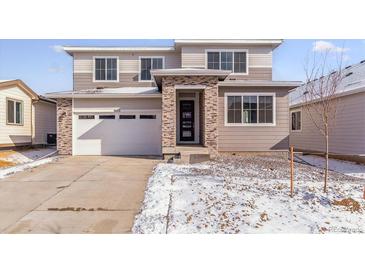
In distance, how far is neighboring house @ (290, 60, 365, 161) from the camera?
13.0m

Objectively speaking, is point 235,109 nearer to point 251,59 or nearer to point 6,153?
point 251,59

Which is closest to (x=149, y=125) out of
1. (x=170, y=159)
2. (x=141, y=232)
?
(x=170, y=159)

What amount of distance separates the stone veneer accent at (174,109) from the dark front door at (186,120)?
2.62 metres

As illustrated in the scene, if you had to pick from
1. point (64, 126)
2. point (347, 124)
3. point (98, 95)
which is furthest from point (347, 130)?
point (64, 126)

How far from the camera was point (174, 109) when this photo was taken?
41.7 ft

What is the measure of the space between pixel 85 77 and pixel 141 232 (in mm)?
15112

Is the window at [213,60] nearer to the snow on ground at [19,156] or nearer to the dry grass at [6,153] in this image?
the snow on ground at [19,156]

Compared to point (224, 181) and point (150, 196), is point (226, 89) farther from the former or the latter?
point (150, 196)

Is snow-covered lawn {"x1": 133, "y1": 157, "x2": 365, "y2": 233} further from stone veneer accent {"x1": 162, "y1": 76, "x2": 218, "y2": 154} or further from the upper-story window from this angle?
the upper-story window

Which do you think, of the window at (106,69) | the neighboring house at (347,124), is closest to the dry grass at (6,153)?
the window at (106,69)

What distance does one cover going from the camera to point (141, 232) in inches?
196

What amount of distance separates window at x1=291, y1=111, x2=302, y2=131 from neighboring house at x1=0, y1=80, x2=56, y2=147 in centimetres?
1692

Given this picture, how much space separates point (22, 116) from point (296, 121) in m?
17.3

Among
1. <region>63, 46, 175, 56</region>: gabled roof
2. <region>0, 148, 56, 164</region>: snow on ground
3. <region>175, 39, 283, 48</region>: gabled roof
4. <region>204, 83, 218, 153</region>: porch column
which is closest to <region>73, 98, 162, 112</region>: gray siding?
<region>204, 83, 218, 153</region>: porch column
